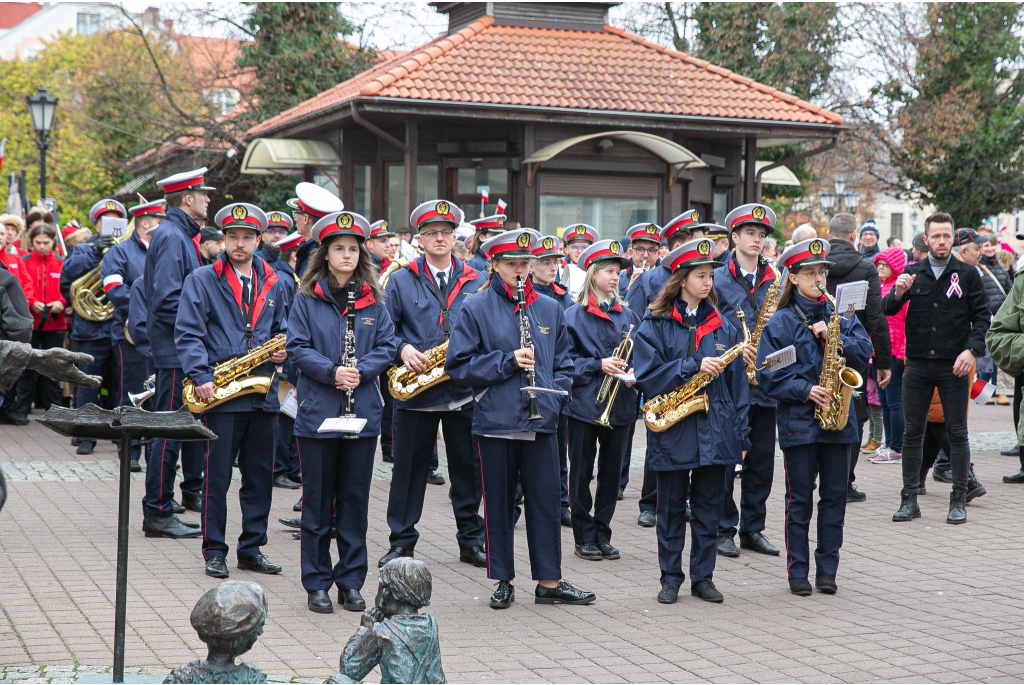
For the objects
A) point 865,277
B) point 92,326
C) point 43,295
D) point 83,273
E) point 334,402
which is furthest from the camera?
point 43,295

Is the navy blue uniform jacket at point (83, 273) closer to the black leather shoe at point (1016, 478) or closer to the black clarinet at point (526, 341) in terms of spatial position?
the black clarinet at point (526, 341)

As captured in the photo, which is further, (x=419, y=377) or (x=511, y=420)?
(x=419, y=377)

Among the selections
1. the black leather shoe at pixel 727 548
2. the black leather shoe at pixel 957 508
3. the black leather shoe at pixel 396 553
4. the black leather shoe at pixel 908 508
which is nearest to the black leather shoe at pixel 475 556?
the black leather shoe at pixel 396 553

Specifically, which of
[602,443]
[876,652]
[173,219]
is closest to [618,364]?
[602,443]

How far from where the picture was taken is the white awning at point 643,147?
17.9 metres

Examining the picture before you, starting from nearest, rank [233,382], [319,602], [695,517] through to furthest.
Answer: [319,602], [695,517], [233,382]

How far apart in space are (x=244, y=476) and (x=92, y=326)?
18.2 feet

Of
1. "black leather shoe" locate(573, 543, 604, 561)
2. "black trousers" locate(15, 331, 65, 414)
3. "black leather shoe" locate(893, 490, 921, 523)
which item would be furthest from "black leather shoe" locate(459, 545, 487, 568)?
"black trousers" locate(15, 331, 65, 414)

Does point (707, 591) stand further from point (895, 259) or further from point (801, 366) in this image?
point (895, 259)

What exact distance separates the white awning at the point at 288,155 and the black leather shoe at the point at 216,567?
13.7 metres

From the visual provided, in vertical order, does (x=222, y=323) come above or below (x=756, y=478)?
above

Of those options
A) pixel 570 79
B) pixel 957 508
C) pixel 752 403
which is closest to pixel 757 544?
pixel 752 403

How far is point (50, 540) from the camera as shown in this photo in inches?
322

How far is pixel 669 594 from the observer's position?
686 centimetres
